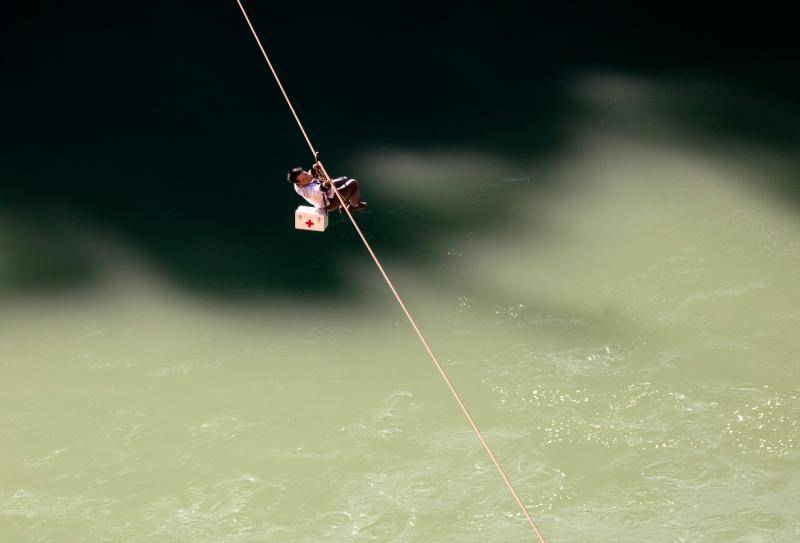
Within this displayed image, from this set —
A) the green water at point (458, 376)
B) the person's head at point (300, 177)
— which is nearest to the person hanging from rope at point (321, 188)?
the person's head at point (300, 177)

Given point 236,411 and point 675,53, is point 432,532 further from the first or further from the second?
point 675,53

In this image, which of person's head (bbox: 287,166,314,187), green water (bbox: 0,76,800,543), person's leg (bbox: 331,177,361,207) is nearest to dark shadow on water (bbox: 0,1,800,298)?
green water (bbox: 0,76,800,543)

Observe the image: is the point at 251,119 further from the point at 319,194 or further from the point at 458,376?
the point at 319,194

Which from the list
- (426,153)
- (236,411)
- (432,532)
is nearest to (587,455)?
(432,532)

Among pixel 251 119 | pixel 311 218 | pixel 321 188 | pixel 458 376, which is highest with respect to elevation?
pixel 321 188

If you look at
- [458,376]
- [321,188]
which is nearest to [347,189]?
[321,188]

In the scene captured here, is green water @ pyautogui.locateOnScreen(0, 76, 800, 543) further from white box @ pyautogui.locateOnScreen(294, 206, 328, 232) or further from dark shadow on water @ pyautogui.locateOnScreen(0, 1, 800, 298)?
white box @ pyautogui.locateOnScreen(294, 206, 328, 232)
